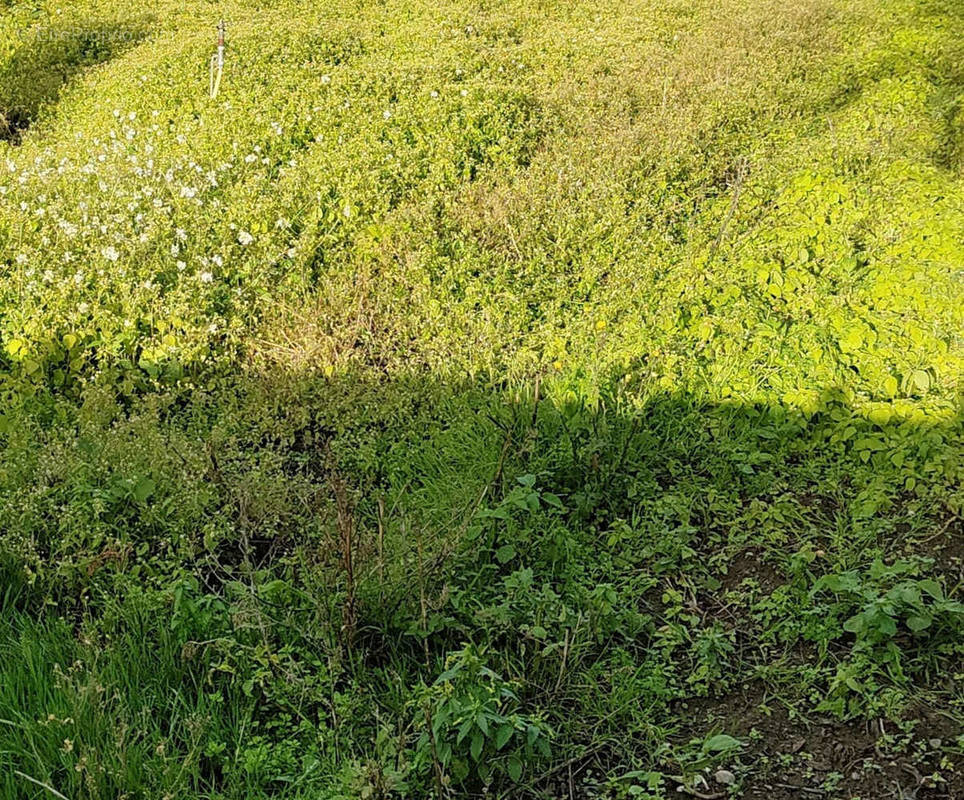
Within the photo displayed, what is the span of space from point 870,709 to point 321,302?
12.9 feet

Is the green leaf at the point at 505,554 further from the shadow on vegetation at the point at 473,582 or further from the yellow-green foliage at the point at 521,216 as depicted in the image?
the yellow-green foliage at the point at 521,216

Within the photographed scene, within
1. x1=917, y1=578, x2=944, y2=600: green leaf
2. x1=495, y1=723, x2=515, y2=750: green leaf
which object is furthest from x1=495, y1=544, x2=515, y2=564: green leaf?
x1=917, y1=578, x2=944, y2=600: green leaf

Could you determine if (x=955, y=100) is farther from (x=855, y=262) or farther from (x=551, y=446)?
(x=551, y=446)

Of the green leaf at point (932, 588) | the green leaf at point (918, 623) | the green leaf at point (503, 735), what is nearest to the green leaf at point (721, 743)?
the green leaf at point (503, 735)

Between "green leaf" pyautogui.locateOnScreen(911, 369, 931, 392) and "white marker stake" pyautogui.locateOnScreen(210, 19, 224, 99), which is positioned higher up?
"white marker stake" pyautogui.locateOnScreen(210, 19, 224, 99)

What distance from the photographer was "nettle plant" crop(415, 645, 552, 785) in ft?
9.80

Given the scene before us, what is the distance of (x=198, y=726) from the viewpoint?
3086 mm

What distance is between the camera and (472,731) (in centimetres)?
302

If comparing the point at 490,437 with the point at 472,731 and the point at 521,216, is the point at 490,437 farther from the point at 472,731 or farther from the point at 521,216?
the point at 521,216

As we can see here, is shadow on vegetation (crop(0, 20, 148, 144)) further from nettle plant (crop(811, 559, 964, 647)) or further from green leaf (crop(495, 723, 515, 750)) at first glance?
nettle plant (crop(811, 559, 964, 647))

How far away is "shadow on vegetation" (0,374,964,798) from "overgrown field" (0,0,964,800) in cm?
2

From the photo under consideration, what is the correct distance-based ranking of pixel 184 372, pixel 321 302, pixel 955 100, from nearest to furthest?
pixel 184 372 < pixel 321 302 < pixel 955 100

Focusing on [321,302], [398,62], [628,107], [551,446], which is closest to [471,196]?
[321,302]

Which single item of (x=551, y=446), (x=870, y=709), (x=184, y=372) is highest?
(x=184, y=372)
